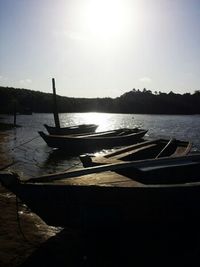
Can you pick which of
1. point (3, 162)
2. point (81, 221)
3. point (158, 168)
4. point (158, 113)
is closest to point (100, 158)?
point (158, 168)

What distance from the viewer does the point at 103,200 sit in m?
6.60

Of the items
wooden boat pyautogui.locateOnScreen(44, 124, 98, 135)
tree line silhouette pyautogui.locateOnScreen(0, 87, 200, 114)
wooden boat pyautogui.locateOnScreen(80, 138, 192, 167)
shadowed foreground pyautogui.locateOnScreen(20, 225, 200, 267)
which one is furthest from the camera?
tree line silhouette pyautogui.locateOnScreen(0, 87, 200, 114)

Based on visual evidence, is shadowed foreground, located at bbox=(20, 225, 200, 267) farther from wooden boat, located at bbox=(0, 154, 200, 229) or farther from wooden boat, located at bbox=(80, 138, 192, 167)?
wooden boat, located at bbox=(80, 138, 192, 167)

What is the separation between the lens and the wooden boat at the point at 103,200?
6.53 metres

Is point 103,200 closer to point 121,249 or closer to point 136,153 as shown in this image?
point 121,249

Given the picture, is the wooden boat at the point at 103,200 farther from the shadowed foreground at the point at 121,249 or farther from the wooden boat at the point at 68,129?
the wooden boat at the point at 68,129

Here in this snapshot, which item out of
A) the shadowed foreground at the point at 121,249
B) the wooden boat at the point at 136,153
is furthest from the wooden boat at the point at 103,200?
the wooden boat at the point at 136,153

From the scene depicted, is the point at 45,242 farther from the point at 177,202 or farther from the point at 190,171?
the point at 190,171

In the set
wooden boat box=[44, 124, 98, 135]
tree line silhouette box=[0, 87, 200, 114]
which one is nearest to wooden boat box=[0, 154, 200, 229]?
wooden boat box=[44, 124, 98, 135]

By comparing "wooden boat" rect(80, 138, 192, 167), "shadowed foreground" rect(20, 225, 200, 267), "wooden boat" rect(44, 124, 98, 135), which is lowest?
"shadowed foreground" rect(20, 225, 200, 267)

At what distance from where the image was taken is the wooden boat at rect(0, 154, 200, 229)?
21.4ft

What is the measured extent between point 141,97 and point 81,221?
18983 centimetres

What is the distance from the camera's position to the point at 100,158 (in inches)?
408

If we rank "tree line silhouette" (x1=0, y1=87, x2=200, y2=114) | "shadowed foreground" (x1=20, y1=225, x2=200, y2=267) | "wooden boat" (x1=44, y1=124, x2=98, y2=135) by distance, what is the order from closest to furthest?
"shadowed foreground" (x1=20, y1=225, x2=200, y2=267) → "wooden boat" (x1=44, y1=124, x2=98, y2=135) → "tree line silhouette" (x1=0, y1=87, x2=200, y2=114)
